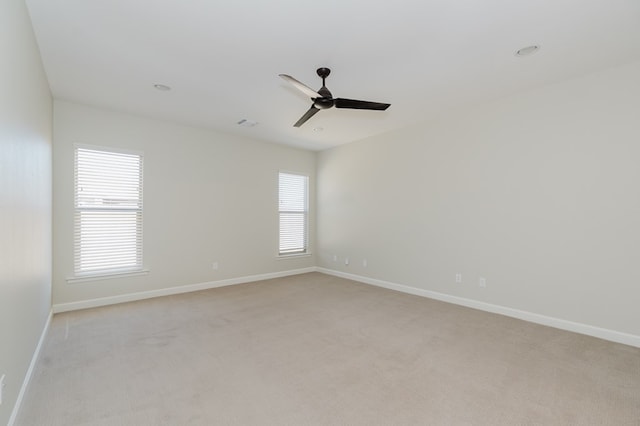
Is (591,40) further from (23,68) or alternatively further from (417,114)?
(23,68)

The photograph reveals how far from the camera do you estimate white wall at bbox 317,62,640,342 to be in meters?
3.06

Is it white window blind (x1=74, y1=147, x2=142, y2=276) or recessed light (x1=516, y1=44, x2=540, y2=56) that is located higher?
recessed light (x1=516, y1=44, x2=540, y2=56)

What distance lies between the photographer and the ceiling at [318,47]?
7.35ft

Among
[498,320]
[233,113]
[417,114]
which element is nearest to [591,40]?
[417,114]

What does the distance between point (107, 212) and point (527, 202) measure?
560cm

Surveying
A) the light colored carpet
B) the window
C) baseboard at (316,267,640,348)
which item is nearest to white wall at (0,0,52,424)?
the light colored carpet

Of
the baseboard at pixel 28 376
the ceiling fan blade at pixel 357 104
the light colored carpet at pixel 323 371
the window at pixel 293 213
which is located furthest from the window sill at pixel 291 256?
the ceiling fan blade at pixel 357 104

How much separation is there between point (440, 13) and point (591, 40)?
1.49 m

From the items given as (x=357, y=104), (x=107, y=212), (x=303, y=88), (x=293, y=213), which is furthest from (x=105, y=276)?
(x=357, y=104)

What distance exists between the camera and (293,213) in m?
6.57

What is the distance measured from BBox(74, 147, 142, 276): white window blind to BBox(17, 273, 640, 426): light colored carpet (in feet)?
2.34

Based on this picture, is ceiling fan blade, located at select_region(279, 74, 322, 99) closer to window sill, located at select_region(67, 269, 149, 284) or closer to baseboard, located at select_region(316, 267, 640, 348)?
baseboard, located at select_region(316, 267, 640, 348)

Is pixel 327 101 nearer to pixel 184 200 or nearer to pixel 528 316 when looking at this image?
pixel 184 200

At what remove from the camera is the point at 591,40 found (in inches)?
103
